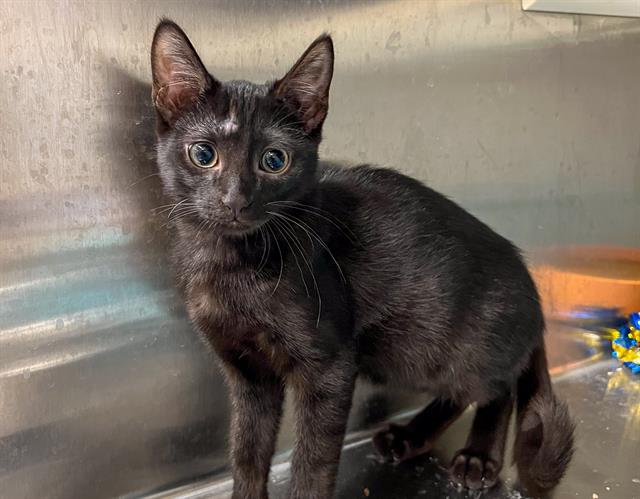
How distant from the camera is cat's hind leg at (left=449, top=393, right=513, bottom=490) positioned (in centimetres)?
116

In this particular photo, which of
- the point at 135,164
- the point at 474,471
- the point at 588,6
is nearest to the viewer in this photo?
the point at 135,164

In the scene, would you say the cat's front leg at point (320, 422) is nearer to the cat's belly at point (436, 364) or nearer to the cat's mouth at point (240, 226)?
the cat's belly at point (436, 364)

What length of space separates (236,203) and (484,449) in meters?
0.65

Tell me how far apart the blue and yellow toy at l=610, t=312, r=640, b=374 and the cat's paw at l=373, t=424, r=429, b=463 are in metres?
0.64

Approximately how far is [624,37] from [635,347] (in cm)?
73

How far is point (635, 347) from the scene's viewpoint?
5.38 feet

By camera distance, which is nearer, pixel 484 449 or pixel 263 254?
pixel 263 254

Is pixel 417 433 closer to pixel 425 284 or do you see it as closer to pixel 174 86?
pixel 425 284

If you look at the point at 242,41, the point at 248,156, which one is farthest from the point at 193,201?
the point at 242,41

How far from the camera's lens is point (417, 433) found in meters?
1.25

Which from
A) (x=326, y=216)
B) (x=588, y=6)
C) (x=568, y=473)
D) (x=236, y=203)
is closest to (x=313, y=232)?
(x=326, y=216)

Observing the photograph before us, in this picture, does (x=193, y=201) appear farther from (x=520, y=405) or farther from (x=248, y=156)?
(x=520, y=405)

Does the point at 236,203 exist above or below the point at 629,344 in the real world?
above

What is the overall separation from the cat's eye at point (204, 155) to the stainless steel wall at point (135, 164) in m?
0.20
